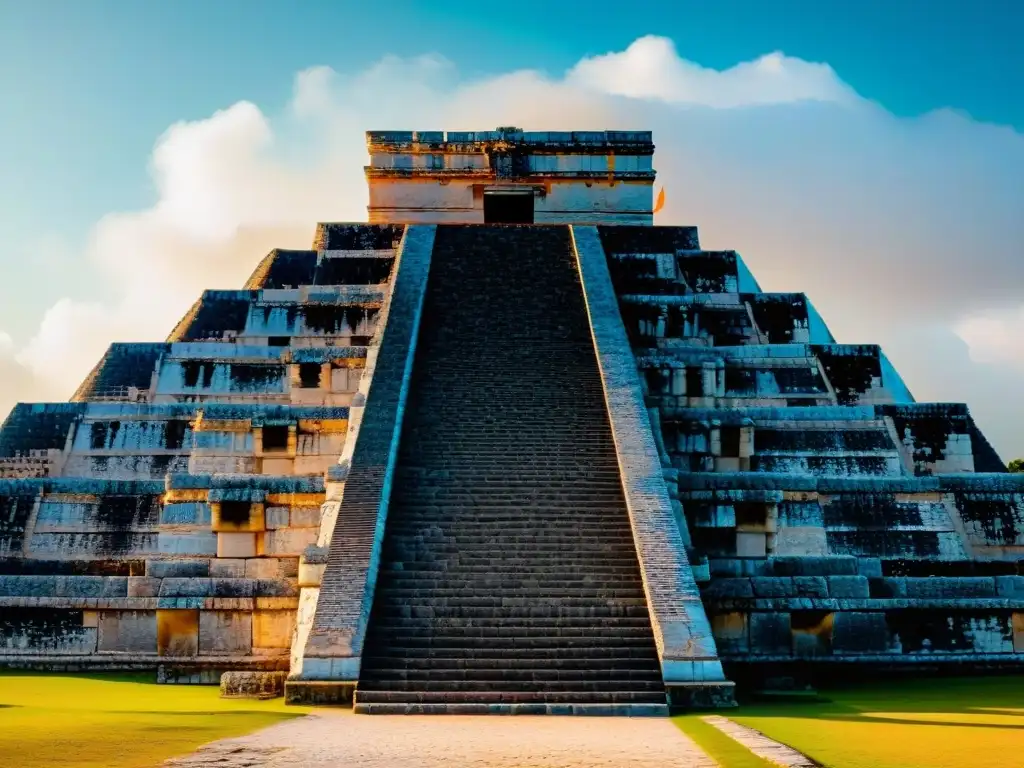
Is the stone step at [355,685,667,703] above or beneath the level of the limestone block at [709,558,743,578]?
beneath

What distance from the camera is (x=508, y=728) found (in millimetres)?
7910

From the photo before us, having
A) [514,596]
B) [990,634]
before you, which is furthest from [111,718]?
[990,634]

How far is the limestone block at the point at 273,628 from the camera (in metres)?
11.2

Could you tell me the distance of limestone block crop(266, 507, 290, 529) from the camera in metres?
12.3

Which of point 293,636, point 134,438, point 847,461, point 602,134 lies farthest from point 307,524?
point 602,134

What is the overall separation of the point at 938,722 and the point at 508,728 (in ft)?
10.3

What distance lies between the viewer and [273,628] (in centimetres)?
1120

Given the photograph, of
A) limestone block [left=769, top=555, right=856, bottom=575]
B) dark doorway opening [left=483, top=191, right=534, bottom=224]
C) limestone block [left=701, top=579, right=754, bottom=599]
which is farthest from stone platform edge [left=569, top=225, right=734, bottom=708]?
dark doorway opening [left=483, top=191, right=534, bottom=224]

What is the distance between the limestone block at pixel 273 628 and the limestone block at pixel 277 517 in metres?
1.31

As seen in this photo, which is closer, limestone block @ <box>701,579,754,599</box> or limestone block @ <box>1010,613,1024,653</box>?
limestone block @ <box>701,579,754,599</box>

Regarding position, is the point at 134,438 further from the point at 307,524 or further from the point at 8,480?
the point at 307,524

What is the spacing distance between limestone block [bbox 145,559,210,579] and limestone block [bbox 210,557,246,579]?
146mm

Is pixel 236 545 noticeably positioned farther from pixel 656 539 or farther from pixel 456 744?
pixel 456 744

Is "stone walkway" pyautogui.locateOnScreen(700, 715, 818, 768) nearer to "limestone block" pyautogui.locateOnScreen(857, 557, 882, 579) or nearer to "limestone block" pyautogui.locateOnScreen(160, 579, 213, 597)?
"limestone block" pyautogui.locateOnScreen(857, 557, 882, 579)
